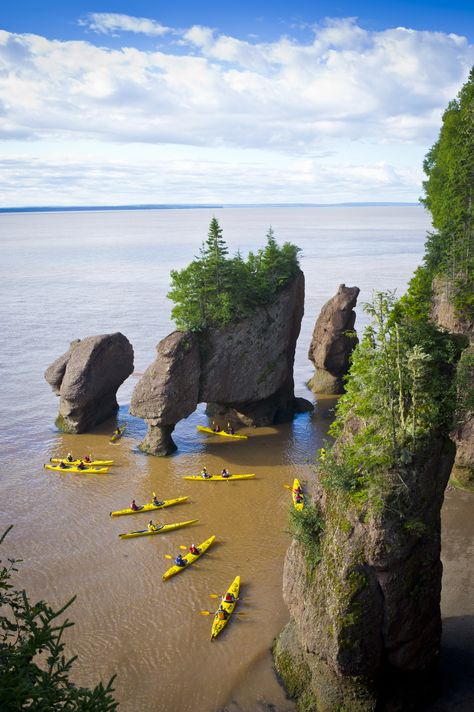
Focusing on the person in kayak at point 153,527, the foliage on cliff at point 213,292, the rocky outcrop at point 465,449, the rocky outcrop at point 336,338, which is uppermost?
the foliage on cliff at point 213,292

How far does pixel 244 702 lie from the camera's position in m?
20.8

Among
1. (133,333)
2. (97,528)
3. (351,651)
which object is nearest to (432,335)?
(351,651)

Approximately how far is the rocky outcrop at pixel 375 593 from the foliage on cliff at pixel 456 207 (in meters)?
20.9

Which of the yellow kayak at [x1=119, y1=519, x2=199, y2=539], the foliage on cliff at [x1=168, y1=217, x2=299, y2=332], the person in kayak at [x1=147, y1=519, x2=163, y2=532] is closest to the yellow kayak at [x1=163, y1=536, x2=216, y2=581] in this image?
the yellow kayak at [x1=119, y1=519, x2=199, y2=539]

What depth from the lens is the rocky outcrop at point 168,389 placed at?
40.6 meters

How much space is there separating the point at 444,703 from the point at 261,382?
27.7 m

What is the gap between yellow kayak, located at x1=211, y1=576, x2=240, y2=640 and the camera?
24356 millimetres

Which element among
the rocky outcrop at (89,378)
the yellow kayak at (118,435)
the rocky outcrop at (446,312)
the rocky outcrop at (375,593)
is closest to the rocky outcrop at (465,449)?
the rocky outcrop at (446,312)

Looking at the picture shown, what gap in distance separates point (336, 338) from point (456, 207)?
554 inches

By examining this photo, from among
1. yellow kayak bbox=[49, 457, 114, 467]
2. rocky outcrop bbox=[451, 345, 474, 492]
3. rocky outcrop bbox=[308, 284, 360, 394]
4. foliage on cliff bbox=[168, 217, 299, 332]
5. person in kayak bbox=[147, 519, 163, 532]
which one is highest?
foliage on cliff bbox=[168, 217, 299, 332]

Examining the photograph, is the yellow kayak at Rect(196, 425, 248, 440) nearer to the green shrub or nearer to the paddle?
the paddle

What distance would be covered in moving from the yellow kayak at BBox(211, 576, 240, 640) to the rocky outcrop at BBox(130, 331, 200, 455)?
15579 mm

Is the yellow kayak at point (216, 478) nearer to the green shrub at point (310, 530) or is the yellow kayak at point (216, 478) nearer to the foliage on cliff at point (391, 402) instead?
the green shrub at point (310, 530)

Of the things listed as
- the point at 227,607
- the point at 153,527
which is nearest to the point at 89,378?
the point at 153,527
